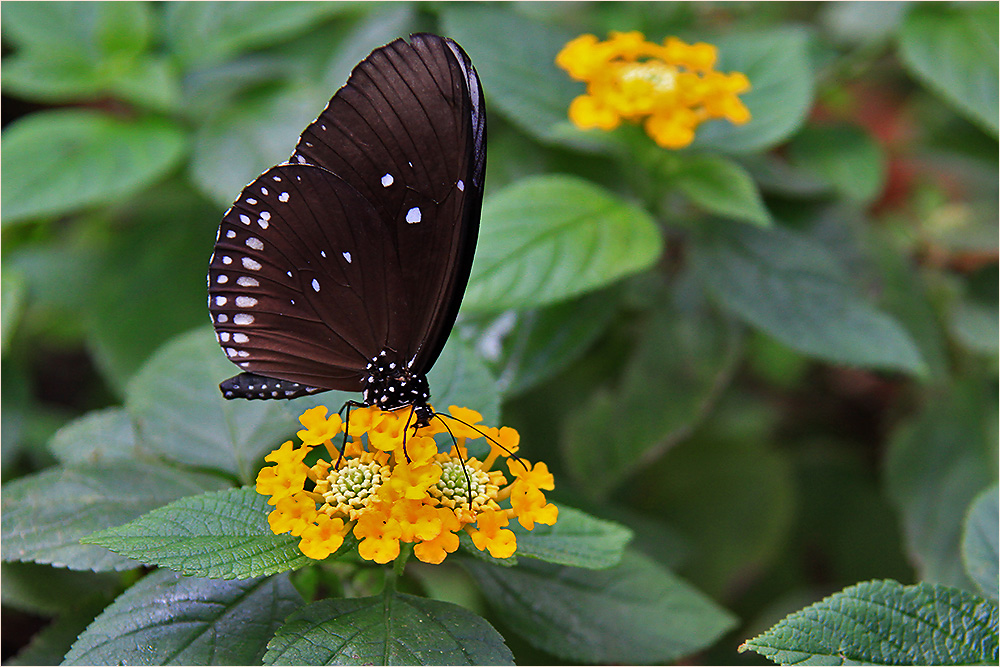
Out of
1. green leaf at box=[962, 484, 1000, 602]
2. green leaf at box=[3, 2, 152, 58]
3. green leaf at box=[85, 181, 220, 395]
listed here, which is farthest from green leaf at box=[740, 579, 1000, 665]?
green leaf at box=[3, 2, 152, 58]

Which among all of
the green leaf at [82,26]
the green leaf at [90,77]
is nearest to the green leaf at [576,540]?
the green leaf at [90,77]

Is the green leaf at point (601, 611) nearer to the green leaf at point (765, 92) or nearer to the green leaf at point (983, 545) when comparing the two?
the green leaf at point (983, 545)

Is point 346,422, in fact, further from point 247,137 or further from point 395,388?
point 247,137

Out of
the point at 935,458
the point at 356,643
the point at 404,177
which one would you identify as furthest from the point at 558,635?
the point at 935,458

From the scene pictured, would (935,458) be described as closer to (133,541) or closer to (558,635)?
(558,635)

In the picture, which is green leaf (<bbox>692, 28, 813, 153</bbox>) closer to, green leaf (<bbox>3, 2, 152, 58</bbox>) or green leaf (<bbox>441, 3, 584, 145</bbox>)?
green leaf (<bbox>441, 3, 584, 145</bbox>)

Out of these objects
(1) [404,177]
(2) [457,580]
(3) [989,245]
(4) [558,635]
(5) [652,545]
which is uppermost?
(1) [404,177]
